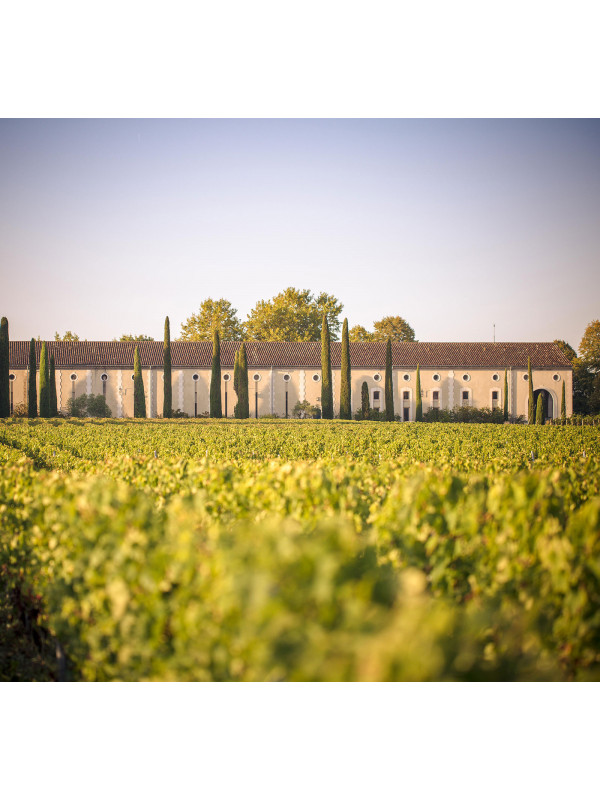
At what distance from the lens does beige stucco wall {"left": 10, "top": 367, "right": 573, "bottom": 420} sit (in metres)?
46.8

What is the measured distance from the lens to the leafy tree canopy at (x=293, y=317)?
5978 cm

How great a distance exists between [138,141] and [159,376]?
4159 cm

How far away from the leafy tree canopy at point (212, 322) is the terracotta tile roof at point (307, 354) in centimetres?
1031

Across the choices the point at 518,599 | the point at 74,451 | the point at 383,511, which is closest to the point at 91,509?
the point at 383,511

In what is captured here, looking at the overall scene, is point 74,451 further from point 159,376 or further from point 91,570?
point 159,376

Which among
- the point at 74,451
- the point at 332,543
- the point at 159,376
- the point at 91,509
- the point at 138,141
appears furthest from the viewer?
the point at 159,376

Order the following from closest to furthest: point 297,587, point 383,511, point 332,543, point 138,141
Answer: point 297,587 < point 332,543 < point 383,511 < point 138,141

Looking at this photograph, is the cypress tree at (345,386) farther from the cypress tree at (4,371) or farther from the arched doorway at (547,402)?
the cypress tree at (4,371)

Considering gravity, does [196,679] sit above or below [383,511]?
below

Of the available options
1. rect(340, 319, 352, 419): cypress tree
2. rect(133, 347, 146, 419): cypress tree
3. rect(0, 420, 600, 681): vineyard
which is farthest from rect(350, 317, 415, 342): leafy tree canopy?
rect(0, 420, 600, 681): vineyard

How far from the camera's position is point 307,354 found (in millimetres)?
48781

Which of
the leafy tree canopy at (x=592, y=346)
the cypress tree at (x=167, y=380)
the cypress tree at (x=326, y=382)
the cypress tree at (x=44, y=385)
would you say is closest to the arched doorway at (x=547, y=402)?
the leafy tree canopy at (x=592, y=346)
